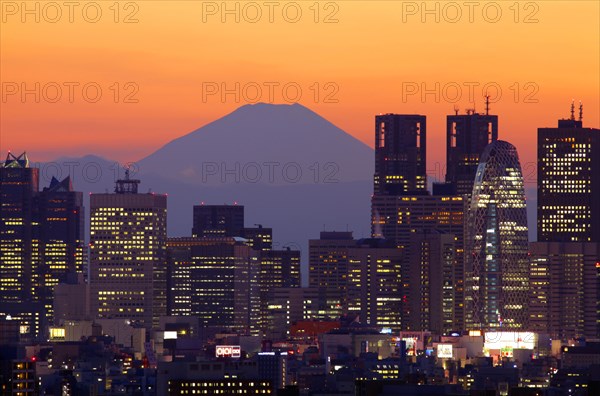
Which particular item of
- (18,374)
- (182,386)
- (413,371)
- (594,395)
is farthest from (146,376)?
(18,374)

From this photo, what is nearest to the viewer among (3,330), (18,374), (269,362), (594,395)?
(18,374)

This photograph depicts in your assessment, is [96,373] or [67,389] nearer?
[67,389]

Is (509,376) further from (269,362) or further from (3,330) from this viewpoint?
(3,330)

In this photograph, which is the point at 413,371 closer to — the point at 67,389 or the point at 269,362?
the point at 269,362

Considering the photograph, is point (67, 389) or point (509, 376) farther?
point (509, 376)

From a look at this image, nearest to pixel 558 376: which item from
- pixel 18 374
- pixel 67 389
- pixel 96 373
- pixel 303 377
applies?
pixel 303 377

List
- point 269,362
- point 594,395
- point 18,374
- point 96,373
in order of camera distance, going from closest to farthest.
A: 1. point 18,374
2. point 594,395
3. point 269,362
4. point 96,373

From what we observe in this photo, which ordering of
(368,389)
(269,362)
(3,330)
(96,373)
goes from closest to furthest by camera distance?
(368,389) < (3,330) < (269,362) < (96,373)

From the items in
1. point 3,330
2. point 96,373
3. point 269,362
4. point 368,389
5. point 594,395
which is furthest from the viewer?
point 96,373
